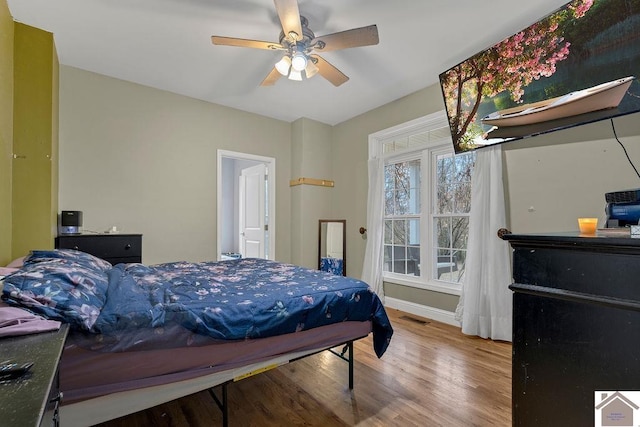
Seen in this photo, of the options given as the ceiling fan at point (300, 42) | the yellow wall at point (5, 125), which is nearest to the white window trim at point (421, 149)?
the ceiling fan at point (300, 42)

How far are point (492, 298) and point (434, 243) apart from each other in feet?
3.00

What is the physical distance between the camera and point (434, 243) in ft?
11.3

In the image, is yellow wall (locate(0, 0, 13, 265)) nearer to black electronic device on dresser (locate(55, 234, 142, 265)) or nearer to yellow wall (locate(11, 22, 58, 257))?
yellow wall (locate(11, 22, 58, 257))

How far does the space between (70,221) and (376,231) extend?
10.9ft

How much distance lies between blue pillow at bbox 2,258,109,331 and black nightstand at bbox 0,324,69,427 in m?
0.11

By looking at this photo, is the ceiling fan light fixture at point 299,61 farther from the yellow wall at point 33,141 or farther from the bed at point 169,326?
the yellow wall at point 33,141

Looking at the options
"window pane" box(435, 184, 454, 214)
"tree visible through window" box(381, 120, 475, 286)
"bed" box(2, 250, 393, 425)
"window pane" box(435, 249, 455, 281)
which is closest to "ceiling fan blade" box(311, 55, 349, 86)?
"tree visible through window" box(381, 120, 475, 286)

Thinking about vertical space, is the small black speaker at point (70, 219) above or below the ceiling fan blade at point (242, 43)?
below

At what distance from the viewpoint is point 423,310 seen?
134 inches

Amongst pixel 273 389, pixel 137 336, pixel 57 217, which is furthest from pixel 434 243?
pixel 57 217

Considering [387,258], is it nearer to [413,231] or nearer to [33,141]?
[413,231]

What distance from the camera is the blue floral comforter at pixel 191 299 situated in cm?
111

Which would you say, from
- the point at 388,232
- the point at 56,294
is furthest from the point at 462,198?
the point at 56,294

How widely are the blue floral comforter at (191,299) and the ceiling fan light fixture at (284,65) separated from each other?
1693 millimetres
